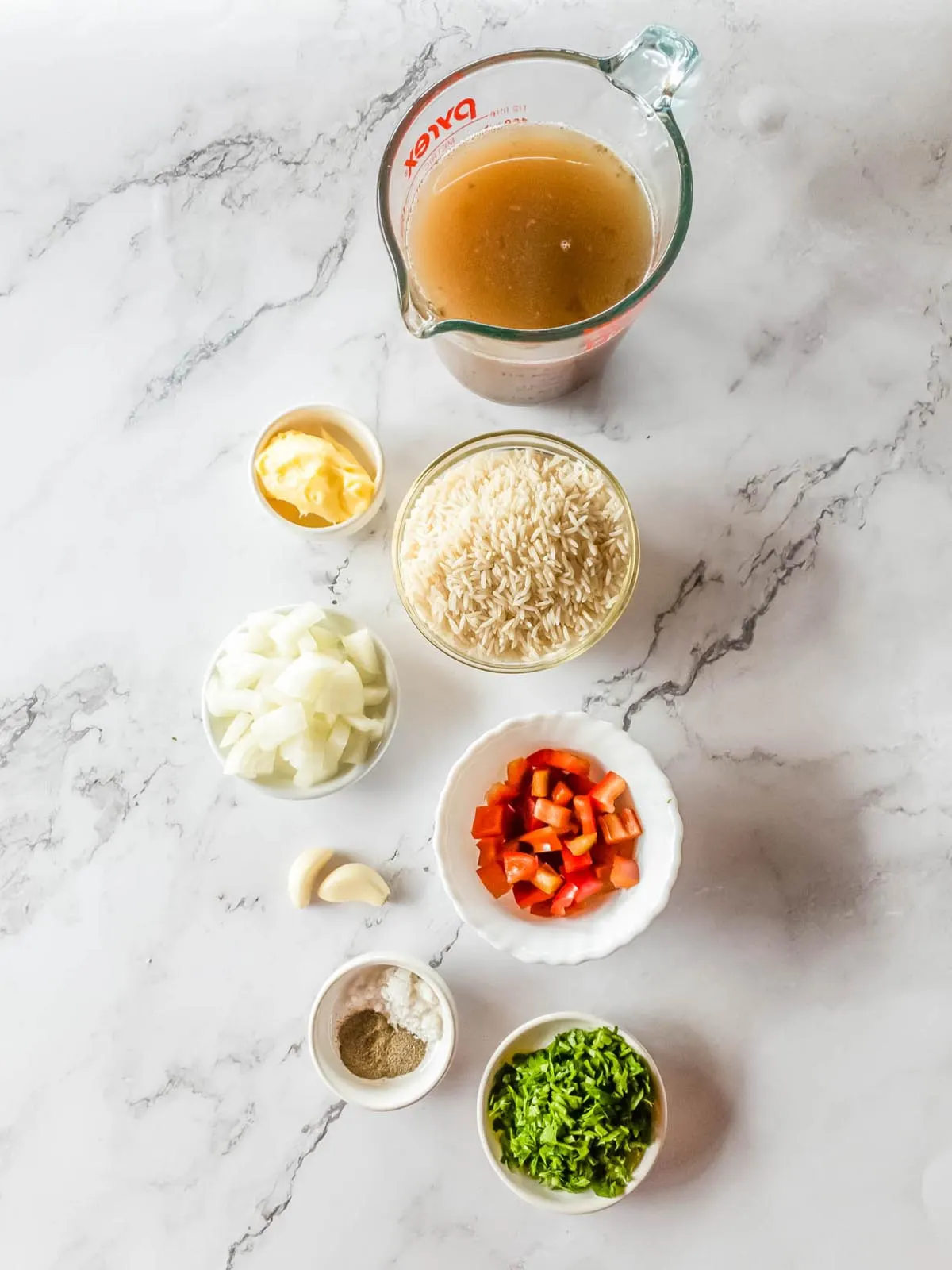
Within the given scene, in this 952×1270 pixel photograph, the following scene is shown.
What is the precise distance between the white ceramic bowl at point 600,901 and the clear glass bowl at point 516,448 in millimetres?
86

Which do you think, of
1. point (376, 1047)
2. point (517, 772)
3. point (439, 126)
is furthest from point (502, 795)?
point (439, 126)

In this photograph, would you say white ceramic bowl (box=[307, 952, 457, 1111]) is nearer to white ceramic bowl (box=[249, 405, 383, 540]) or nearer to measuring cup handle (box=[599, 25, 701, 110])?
white ceramic bowl (box=[249, 405, 383, 540])

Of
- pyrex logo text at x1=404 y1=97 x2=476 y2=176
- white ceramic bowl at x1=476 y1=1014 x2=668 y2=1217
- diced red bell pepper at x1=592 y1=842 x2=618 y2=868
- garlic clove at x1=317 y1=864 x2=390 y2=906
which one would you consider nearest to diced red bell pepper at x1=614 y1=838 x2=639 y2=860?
diced red bell pepper at x1=592 y1=842 x2=618 y2=868

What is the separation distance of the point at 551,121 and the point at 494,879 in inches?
39.7

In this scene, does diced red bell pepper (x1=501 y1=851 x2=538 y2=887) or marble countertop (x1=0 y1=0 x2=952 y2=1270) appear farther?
marble countertop (x1=0 y1=0 x2=952 y2=1270)

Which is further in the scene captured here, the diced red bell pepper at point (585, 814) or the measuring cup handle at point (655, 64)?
the diced red bell pepper at point (585, 814)

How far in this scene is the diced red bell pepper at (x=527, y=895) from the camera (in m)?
1.45

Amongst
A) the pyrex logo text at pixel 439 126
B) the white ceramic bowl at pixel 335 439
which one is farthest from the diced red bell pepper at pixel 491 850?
the pyrex logo text at pixel 439 126

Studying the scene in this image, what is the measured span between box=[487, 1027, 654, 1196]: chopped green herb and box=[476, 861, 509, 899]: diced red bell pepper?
0.70 feet

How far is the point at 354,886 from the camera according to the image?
1.51 metres

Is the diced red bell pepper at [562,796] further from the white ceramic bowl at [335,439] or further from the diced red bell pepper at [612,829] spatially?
the white ceramic bowl at [335,439]

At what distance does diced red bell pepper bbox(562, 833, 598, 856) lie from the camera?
1425 mm

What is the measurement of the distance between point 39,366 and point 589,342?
89cm

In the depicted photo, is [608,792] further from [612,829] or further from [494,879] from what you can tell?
[494,879]
